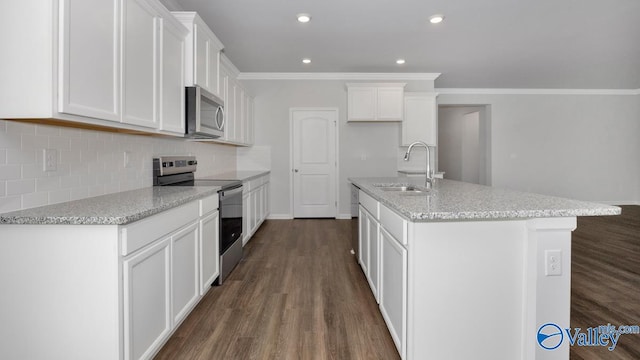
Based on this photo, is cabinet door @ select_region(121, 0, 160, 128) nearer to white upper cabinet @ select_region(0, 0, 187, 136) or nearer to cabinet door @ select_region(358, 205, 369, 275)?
white upper cabinet @ select_region(0, 0, 187, 136)

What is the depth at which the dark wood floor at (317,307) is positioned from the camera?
1.97 metres

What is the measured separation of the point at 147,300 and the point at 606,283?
3.44 m

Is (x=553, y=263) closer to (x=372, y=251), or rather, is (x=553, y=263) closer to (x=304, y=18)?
(x=372, y=251)

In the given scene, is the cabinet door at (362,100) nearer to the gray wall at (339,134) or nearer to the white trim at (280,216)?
the gray wall at (339,134)

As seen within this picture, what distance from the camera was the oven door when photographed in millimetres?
2928

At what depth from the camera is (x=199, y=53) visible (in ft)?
9.73

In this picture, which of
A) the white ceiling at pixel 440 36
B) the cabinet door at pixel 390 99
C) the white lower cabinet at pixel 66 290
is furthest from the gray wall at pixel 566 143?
the white lower cabinet at pixel 66 290

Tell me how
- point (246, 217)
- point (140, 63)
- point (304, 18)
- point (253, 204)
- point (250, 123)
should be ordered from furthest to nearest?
point (250, 123), point (253, 204), point (246, 217), point (304, 18), point (140, 63)

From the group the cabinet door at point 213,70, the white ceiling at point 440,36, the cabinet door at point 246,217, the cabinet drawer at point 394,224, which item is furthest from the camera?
the cabinet door at point 246,217

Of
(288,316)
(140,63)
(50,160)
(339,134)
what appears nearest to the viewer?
(50,160)

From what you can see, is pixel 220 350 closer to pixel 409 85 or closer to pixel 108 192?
pixel 108 192

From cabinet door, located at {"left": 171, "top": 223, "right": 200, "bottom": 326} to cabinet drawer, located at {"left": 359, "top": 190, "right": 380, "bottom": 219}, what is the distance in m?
1.22

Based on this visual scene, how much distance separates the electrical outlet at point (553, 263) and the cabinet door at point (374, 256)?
0.99 meters

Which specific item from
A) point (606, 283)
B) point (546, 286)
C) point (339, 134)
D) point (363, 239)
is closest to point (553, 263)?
point (546, 286)
